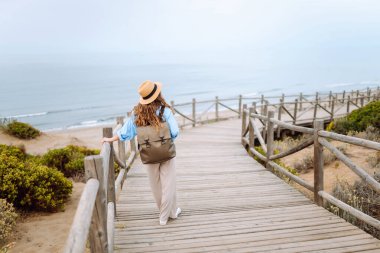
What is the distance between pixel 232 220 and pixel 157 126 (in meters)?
1.52

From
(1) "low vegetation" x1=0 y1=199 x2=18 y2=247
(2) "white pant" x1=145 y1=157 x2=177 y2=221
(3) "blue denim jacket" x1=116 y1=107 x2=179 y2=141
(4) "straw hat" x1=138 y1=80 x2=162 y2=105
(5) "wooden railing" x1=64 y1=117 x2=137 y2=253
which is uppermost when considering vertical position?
(4) "straw hat" x1=138 y1=80 x2=162 y2=105

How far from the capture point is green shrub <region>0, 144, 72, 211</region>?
5824 millimetres

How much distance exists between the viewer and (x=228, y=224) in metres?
4.36

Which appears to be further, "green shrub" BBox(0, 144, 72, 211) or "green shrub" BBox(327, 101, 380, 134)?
"green shrub" BBox(327, 101, 380, 134)

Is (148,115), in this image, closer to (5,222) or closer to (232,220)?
(232,220)

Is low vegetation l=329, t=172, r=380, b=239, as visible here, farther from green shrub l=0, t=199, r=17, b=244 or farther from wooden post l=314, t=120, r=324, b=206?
green shrub l=0, t=199, r=17, b=244

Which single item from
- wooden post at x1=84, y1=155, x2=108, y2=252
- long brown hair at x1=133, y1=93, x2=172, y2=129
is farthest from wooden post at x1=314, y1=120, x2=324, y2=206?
wooden post at x1=84, y1=155, x2=108, y2=252

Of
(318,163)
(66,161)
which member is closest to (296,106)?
(66,161)

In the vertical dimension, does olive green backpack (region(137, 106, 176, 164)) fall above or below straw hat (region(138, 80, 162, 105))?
below

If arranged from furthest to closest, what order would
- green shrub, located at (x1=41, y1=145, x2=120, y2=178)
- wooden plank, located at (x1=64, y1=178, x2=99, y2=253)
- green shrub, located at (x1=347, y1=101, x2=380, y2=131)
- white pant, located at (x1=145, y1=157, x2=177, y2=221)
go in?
green shrub, located at (x1=347, y1=101, x2=380, y2=131) → green shrub, located at (x1=41, y1=145, x2=120, y2=178) → white pant, located at (x1=145, y1=157, x2=177, y2=221) → wooden plank, located at (x1=64, y1=178, x2=99, y2=253)

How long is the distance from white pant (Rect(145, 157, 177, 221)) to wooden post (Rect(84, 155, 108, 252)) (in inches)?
57.0

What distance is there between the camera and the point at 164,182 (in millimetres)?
4309

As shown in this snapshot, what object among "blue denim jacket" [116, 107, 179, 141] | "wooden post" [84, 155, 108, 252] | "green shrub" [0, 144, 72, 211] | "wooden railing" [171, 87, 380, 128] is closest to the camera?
"wooden post" [84, 155, 108, 252]

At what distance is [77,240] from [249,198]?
3.81m
